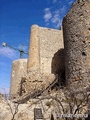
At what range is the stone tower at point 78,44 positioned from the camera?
12394mm

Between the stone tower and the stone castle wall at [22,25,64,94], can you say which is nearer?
the stone tower

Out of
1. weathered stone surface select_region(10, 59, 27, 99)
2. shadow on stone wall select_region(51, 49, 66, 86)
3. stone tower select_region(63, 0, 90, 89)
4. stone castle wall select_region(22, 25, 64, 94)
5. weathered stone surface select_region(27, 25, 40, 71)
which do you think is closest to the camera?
stone tower select_region(63, 0, 90, 89)

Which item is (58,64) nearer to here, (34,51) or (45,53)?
(45,53)

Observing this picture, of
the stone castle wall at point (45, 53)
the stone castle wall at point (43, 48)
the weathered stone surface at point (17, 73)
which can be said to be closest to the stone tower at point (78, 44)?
the stone castle wall at point (45, 53)

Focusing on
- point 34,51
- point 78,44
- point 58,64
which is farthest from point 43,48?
point 78,44

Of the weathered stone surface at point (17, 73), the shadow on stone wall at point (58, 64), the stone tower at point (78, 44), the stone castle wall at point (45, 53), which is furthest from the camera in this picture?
the weathered stone surface at point (17, 73)

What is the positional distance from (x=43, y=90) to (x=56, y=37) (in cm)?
677

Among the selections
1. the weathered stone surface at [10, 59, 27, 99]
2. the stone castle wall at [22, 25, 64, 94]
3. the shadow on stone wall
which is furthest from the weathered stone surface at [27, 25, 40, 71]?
the weathered stone surface at [10, 59, 27, 99]

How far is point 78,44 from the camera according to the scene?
13.1 meters

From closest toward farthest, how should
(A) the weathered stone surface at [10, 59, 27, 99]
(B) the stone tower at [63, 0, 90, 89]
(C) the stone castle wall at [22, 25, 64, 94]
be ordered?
(B) the stone tower at [63, 0, 90, 89]
(C) the stone castle wall at [22, 25, 64, 94]
(A) the weathered stone surface at [10, 59, 27, 99]

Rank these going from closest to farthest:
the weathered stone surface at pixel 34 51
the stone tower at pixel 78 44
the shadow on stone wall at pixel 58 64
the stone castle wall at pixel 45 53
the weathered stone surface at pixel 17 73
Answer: the stone tower at pixel 78 44
the shadow on stone wall at pixel 58 64
the stone castle wall at pixel 45 53
the weathered stone surface at pixel 34 51
the weathered stone surface at pixel 17 73

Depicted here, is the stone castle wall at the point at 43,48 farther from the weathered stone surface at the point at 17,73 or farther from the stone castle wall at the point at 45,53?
the weathered stone surface at the point at 17,73

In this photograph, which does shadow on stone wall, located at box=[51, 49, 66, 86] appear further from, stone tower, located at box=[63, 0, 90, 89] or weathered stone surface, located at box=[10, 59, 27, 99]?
weathered stone surface, located at box=[10, 59, 27, 99]

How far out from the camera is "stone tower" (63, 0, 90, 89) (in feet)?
40.7
